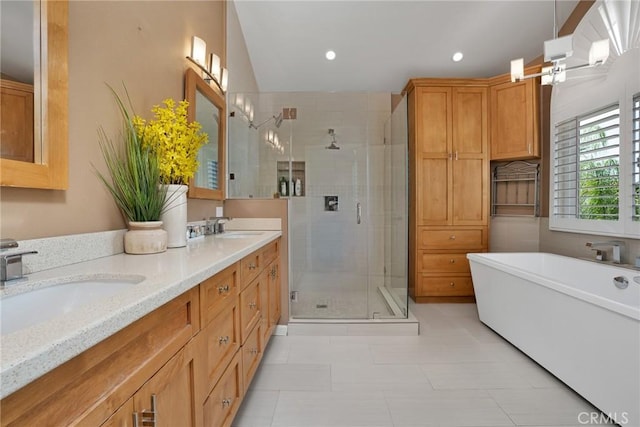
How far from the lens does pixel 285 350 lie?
7.75 ft

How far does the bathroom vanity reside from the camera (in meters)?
0.45

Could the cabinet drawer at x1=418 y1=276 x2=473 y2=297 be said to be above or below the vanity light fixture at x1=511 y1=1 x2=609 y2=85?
below

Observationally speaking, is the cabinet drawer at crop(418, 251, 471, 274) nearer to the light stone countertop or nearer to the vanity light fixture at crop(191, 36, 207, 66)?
the light stone countertop

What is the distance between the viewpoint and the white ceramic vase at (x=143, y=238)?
4.42ft

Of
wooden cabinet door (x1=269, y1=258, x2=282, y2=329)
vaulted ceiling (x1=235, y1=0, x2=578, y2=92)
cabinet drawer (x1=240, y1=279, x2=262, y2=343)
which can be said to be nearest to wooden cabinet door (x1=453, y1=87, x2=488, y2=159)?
vaulted ceiling (x1=235, y1=0, x2=578, y2=92)

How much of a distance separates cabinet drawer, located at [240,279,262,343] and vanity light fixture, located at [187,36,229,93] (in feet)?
5.40

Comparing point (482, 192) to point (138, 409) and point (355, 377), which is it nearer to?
point (355, 377)

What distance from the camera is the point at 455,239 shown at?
3.53 m

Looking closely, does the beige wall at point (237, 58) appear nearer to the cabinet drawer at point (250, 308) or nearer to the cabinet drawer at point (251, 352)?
the cabinet drawer at point (250, 308)

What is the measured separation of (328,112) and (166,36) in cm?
196

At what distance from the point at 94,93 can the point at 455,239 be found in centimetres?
352

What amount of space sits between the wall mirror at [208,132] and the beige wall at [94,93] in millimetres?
306

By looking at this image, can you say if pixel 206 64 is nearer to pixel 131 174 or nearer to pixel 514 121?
pixel 131 174

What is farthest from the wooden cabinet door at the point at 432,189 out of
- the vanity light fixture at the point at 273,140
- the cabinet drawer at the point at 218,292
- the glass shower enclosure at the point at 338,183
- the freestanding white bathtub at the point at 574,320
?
the cabinet drawer at the point at 218,292
